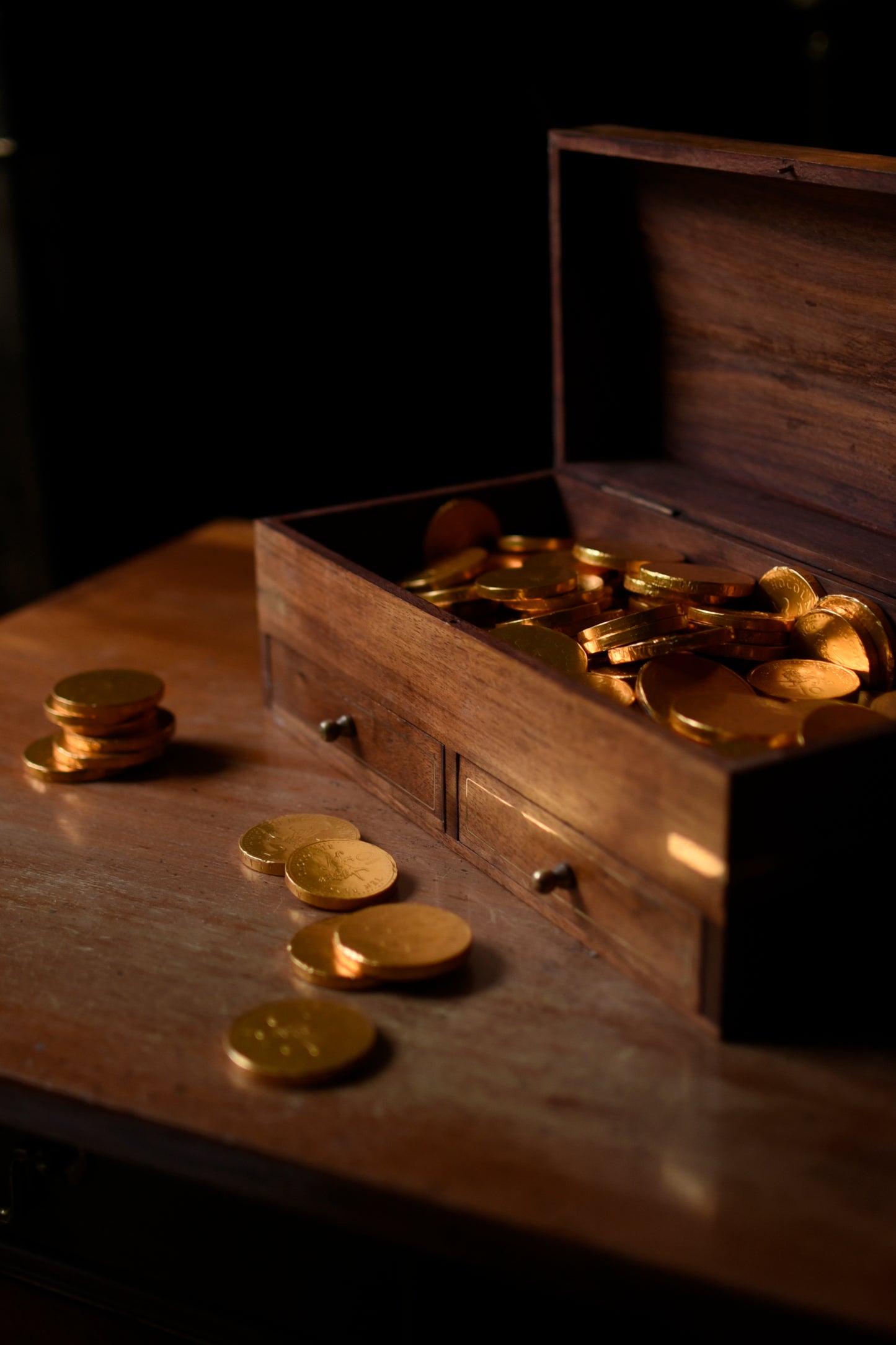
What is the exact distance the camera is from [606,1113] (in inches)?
35.9

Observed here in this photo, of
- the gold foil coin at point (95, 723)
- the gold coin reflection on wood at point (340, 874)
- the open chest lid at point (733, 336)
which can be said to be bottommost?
the gold coin reflection on wood at point (340, 874)

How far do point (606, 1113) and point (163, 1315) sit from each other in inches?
Answer: 17.9

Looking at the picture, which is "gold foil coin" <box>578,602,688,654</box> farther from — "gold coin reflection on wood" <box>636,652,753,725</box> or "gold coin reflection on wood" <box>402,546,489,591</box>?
"gold coin reflection on wood" <box>402,546,489,591</box>

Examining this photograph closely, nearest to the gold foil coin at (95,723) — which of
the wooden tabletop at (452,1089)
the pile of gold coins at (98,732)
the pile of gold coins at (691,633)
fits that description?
the pile of gold coins at (98,732)

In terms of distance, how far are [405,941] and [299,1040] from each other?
0.14m

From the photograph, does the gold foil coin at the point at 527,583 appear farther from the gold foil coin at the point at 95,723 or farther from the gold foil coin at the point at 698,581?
the gold foil coin at the point at 95,723

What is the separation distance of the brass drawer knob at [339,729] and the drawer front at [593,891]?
0.65ft

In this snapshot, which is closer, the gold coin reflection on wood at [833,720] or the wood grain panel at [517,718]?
the wood grain panel at [517,718]

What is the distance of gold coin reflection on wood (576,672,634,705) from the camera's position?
123 centimetres

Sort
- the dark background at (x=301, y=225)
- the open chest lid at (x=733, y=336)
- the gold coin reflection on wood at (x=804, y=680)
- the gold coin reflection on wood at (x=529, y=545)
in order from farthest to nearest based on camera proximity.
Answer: the dark background at (x=301, y=225)
the gold coin reflection on wood at (x=529, y=545)
the open chest lid at (x=733, y=336)
the gold coin reflection on wood at (x=804, y=680)

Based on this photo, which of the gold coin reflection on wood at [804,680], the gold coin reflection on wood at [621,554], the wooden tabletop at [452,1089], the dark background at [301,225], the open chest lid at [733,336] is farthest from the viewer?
the dark background at [301,225]

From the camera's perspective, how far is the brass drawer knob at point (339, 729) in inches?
54.8

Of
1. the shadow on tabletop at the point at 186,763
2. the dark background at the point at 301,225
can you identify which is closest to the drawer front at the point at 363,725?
the shadow on tabletop at the point at 186,763

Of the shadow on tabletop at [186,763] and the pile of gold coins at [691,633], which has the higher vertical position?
the pile of gold coins at [691,633]
